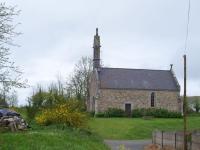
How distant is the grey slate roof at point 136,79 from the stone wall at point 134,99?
82 cm

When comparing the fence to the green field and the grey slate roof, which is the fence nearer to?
the green field

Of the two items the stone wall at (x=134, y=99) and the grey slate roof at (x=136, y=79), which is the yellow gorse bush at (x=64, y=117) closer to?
the stone wall at (x=134, y=99)

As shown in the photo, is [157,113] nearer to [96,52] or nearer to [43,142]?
[96,52]

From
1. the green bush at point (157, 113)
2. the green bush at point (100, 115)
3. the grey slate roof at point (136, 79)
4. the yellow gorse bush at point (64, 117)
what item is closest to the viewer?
the yellow gorse bush at point (64, 117)

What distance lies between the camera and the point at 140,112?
7962 cm

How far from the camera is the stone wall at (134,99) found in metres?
81.3

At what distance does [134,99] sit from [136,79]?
3.74 meters

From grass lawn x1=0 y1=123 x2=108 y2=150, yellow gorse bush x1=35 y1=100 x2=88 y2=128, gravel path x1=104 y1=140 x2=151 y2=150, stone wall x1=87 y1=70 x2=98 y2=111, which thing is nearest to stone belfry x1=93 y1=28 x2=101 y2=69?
stone wall x1=87 y1=70 x2=98 y2=111

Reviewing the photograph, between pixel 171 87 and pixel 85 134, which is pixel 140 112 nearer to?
pixel 171 87

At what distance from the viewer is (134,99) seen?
8225 centimetres

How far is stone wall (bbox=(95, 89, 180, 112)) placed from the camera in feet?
267

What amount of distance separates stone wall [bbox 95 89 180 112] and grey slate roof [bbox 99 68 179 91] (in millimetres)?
821

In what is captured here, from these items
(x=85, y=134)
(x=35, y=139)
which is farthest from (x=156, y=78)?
(x=35, y=139)

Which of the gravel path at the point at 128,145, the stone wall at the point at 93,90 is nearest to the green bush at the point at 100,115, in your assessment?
the stone wall at the point at 93,90
